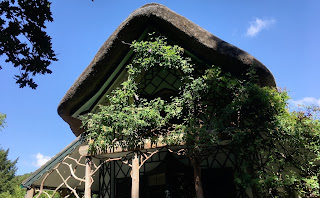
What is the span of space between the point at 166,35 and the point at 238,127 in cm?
281

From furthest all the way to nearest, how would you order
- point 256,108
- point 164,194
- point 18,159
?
point 18,159 < point 164,194 < point 256,108

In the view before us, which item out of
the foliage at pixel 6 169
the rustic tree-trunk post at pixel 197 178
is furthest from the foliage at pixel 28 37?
the foliage at pixel 6 169

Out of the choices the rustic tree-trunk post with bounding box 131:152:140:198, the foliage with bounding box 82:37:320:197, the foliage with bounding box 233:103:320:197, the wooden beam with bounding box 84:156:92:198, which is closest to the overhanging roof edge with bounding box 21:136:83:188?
the wooden beam with bounding box 84:156:92:198

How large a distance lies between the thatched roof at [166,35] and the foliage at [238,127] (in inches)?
13.2

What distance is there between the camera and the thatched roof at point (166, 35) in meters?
4.77

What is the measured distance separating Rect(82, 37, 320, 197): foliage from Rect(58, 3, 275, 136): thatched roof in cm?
33

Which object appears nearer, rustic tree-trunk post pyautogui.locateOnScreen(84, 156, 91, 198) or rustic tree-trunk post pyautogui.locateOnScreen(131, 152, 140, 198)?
rustic tree-trunk post pyautogui.locateOnScreen(131, 152, 140, 198)

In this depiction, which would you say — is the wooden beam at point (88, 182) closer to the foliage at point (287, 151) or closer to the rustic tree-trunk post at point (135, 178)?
the rustic tree-trunk post at point (135, 178)

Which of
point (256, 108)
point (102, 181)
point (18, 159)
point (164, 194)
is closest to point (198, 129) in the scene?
point (256, 108)

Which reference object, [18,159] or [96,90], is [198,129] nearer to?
[96,90]

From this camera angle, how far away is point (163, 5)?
561cm

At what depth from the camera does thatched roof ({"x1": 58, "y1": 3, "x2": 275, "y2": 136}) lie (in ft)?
15.6

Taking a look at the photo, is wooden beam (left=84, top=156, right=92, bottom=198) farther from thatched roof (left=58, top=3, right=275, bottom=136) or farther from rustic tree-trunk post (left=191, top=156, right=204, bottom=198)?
rustic tree-trunk post (left=191, top=156, right=204, bottom=198)

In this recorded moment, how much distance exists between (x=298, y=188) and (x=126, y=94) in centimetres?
371
